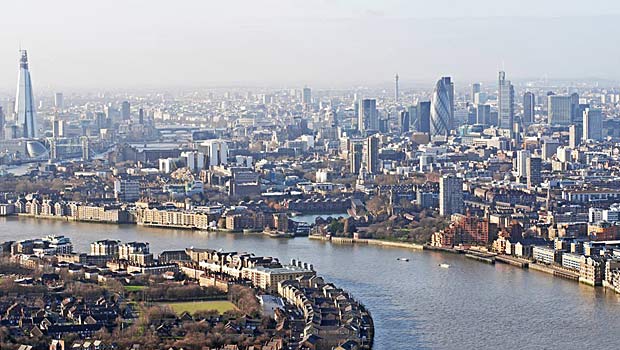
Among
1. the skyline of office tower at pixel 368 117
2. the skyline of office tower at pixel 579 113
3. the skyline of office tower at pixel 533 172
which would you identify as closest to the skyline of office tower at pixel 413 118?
the skyline of office tower at pixel 368 117

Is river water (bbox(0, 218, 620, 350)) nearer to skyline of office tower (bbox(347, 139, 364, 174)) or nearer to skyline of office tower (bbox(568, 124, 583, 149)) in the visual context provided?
skyline of office tower (bbox(347, 139, 364, 174))

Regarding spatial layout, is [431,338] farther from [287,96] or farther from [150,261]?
[287,96]

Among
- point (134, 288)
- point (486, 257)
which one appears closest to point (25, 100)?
point (486, 257)

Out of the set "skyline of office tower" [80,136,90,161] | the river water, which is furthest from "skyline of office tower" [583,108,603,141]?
the river water

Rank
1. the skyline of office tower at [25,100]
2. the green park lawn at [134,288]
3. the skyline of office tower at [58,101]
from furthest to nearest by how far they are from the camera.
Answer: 1. the skyline of office tower at [58,101]
2. the skyline of office tower at [25,100]
3. the green park lawn at [134,288]

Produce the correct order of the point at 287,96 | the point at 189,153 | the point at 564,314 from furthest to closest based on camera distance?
1. the point at 287,96
2. the point at 189,153
3. the point at 564,314

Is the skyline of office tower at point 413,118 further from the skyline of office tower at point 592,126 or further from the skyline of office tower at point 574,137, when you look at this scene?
the skyline of office tower at point 574,137

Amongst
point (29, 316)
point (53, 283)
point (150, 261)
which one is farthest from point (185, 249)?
point (29, 316)
